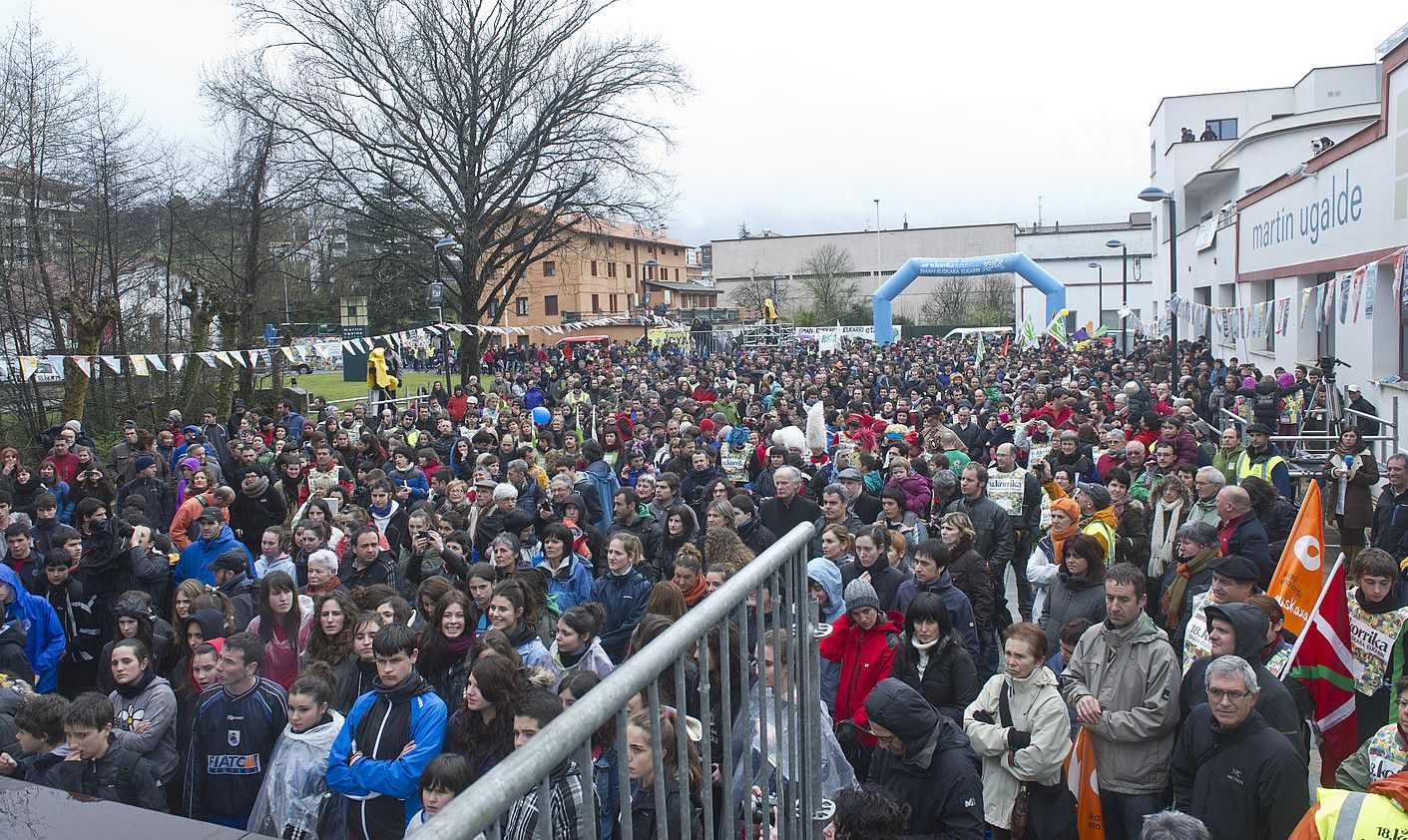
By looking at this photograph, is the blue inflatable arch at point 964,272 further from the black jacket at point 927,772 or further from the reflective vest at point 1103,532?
the black jacket at point 927,772

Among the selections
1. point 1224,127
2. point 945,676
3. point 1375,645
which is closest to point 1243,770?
point 945,676

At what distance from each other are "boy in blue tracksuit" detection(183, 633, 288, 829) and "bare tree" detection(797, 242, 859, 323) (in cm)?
7193

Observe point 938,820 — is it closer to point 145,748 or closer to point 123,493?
point 145,748

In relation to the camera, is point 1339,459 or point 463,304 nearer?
point 1339,459

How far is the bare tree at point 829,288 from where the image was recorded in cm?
7838

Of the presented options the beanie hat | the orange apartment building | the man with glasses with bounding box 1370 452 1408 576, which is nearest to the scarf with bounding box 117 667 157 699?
the beanie hat

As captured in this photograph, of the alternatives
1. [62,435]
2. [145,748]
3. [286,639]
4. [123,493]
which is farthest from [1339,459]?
[62,435]

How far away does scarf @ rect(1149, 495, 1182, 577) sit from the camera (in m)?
7.49

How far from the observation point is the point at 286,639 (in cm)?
613

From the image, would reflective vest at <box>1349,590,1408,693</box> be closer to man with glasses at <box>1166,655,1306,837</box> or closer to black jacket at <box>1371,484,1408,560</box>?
man with glasses at <box>1166,655,1306,837</box>

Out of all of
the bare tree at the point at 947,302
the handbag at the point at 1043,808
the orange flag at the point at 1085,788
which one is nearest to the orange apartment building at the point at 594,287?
the bare tree at the point at 947,302

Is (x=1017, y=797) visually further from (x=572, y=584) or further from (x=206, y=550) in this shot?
(x=206, y=550)

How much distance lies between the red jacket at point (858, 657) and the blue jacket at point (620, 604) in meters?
1.73

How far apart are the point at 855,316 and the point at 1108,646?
7846 centimetres
